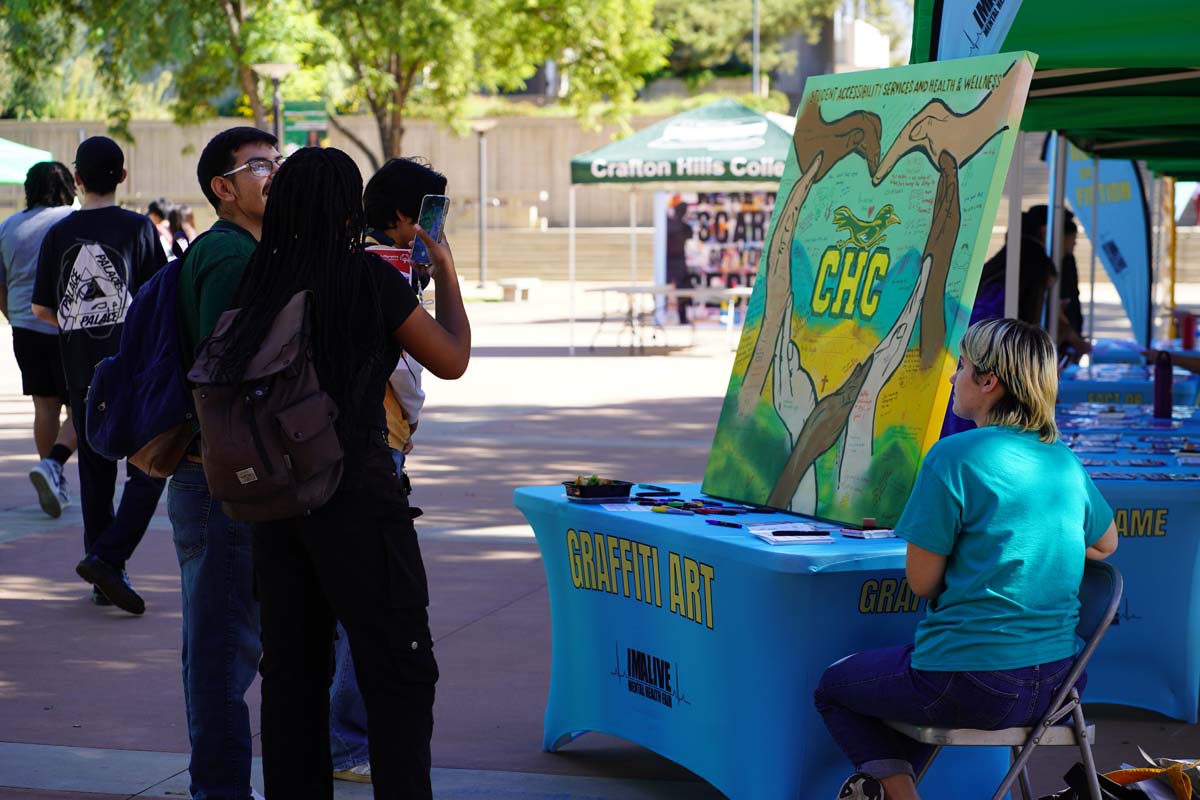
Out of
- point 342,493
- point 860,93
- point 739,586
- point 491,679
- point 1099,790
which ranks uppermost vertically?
point 860,93

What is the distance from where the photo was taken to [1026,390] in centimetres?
347

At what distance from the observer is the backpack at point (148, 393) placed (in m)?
3.70

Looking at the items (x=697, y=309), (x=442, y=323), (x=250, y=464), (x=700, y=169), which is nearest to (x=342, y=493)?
(x=250, y=464)

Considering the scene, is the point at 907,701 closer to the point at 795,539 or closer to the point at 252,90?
the point at 795,539

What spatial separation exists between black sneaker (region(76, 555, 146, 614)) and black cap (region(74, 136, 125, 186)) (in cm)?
156

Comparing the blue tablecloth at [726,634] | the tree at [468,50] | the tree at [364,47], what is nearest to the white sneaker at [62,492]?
the blue tablecloth at [726,634]

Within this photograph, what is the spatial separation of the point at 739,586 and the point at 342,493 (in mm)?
1109

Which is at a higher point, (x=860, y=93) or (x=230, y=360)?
(x=860, y=93)

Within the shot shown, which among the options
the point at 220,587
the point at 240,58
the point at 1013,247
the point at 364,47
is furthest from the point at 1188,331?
the point at 364,47

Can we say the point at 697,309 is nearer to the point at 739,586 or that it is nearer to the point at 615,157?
the point at 615,157

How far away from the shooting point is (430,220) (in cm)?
378

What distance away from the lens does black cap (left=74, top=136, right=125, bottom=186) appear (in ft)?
20.1

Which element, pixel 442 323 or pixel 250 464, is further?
pixel 442 323

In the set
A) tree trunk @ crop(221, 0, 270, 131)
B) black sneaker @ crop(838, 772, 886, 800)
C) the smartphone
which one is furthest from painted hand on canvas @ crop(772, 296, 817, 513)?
tree trunk @ crop(221, 0, 270, 131)
